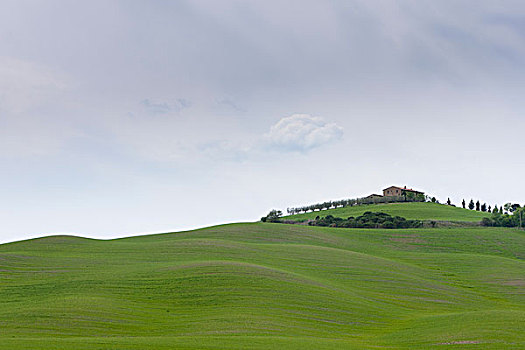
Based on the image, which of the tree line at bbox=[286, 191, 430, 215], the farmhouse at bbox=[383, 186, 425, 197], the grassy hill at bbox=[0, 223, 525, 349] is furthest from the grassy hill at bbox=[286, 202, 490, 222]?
the grassy hill at bbox=[0, 223, 525, 349]

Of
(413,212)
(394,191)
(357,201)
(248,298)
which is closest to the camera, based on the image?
(248,298)

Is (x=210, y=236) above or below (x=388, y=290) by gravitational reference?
above

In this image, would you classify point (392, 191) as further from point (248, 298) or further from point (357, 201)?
point (248, 298)

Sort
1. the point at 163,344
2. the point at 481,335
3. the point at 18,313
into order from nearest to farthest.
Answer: the point at 163,344
the point at 481,335
the point at 18,313

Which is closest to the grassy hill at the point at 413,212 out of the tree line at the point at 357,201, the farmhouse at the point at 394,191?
the tree line at the point at 357,201

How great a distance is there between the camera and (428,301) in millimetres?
44781

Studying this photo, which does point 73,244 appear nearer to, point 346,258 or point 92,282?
point 92,282

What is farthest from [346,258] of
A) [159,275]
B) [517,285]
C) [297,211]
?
[297,211]

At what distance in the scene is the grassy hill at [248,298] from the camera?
2908 centimetres

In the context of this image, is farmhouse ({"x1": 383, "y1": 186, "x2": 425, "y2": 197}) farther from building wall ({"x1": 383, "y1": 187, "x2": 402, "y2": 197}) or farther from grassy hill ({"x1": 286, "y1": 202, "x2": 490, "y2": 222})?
grassy hill ({"x1": 286, "y1": 202, "x2": 490, "y2": 222})

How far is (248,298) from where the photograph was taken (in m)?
37.6

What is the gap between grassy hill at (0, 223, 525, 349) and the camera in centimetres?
2908

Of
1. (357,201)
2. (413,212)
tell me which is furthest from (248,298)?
(357,201)

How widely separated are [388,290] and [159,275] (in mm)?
20936
